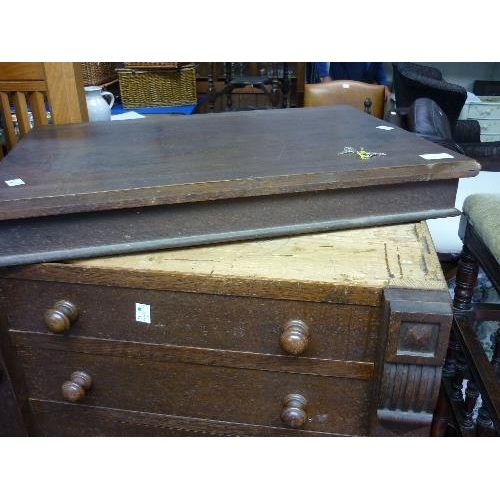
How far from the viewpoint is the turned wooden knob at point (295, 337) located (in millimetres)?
714

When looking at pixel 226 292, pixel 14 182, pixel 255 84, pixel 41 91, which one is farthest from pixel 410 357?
pixel 255 84

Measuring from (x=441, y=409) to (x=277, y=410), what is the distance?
0.48m

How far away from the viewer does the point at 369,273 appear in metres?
0.73

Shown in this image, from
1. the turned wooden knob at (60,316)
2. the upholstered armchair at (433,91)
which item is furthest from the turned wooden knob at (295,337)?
the upholstered armchair at (433,91)

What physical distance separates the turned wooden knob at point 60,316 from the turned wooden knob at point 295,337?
1.07 feet

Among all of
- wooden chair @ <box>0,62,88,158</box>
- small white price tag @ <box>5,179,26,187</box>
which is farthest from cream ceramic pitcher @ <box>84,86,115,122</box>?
small white price tag @ <box>5,179,26,187</box>

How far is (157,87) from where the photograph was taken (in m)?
2.27

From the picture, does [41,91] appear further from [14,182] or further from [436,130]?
[436,130]

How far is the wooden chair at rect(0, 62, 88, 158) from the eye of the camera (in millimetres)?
1305

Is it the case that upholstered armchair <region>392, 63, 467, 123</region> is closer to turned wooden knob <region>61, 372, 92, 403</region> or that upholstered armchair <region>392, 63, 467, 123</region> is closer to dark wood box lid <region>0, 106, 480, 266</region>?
dark wood box lid <region>0, 106, 480, 266</region>

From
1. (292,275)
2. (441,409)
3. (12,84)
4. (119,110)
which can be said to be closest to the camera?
(292,275)

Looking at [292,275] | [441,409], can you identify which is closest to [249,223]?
[292,275]

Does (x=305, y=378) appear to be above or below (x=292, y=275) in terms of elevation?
below

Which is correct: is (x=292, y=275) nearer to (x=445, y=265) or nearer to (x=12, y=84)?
(x=445, y=265)
